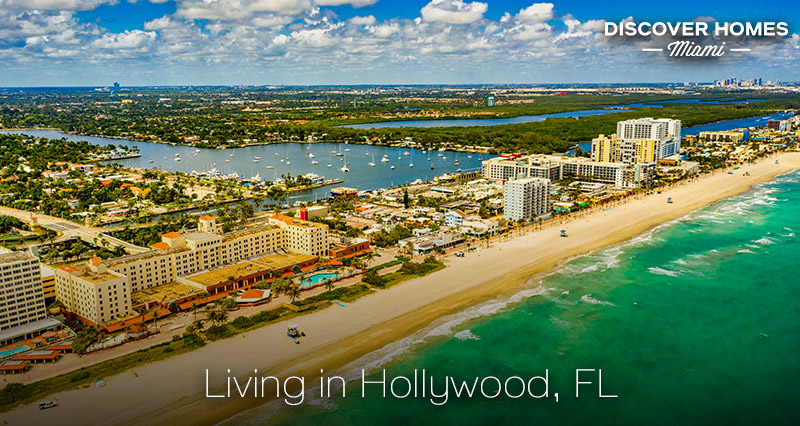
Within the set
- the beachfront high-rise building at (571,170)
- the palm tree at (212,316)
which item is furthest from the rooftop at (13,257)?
the beachfront high-rise building at (571,170)

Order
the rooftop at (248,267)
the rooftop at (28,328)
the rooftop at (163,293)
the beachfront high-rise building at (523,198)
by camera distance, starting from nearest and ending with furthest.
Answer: the rooftop at (28,328)
the rooftop at (163,293)
the rooftop at (248,267)
the beachfront high-rise building at (523,198)

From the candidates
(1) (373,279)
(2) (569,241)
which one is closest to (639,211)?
(2) (569,241)

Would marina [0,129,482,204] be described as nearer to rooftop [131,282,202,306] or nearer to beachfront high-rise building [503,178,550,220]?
beachfront high-rise building [503,178,550,220]

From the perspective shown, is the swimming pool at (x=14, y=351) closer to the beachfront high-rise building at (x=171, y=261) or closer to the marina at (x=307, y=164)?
the beachfront high-rise building at (x=171, y=261)

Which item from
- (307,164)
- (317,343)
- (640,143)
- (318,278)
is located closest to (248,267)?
(318,278)

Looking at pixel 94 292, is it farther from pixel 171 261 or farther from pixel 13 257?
pixel 171 261

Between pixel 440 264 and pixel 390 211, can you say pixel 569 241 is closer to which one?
pixel 440 264
